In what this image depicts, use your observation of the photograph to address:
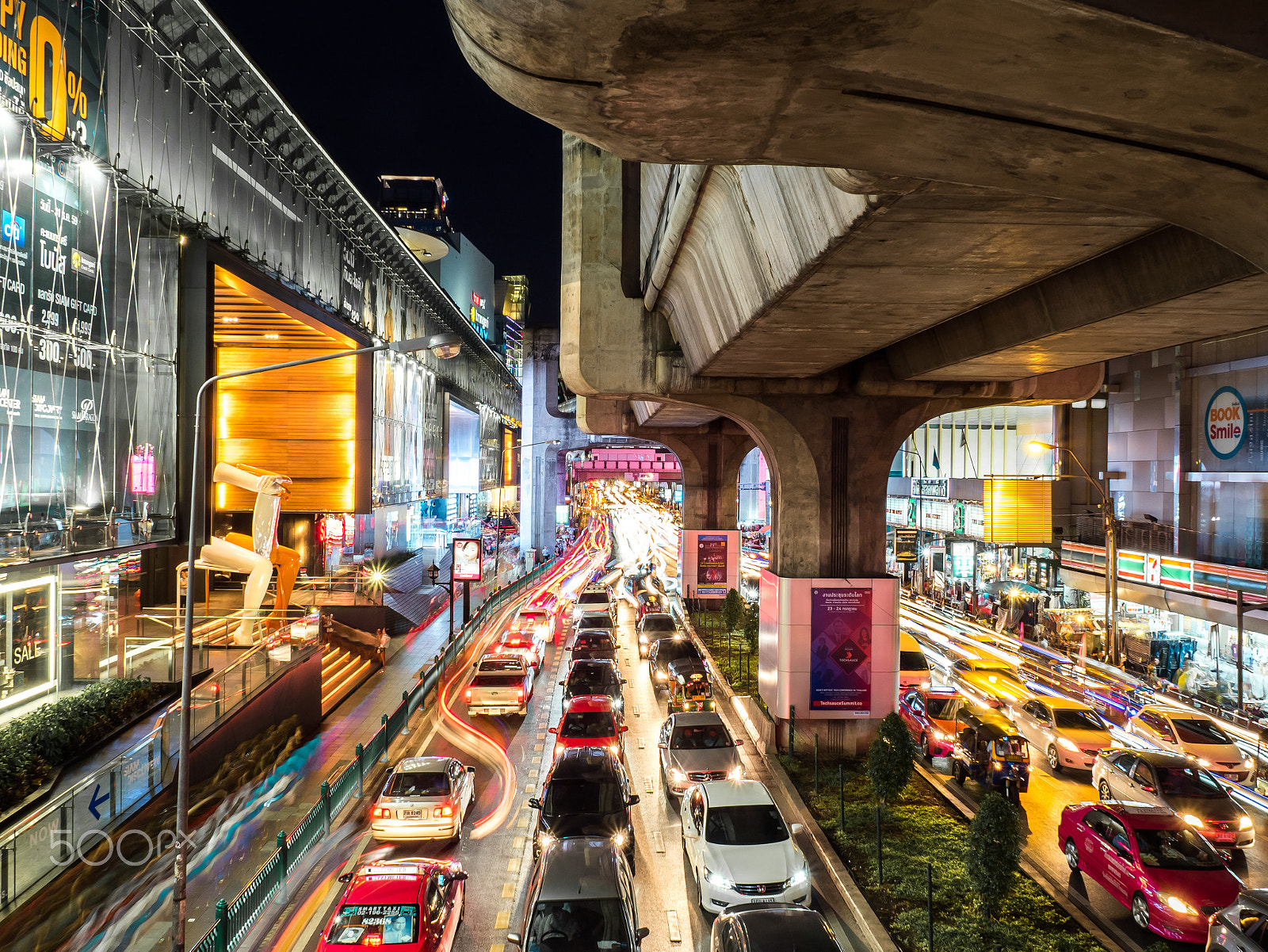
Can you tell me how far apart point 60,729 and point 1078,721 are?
20.7 m

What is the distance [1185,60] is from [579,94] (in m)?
2.21

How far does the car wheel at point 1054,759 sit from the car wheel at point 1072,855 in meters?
5.76

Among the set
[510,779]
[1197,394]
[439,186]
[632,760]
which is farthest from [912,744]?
[439,186]

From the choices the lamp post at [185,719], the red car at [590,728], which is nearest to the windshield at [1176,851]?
the red car at [590,728]

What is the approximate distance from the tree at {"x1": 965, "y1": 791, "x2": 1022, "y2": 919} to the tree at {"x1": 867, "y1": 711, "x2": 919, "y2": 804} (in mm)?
3785

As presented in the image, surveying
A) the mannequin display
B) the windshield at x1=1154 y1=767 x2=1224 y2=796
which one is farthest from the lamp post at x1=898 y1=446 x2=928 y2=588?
the mannequin display

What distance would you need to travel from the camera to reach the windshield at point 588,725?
17172mm

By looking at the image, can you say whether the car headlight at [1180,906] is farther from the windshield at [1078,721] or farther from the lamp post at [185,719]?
the lamp post at [185,719]

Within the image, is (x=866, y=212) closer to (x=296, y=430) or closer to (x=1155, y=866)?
(x=1155, y=866)

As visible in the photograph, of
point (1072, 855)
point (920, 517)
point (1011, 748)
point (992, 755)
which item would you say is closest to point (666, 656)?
point (992, 755)

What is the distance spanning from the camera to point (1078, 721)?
59.6 ft

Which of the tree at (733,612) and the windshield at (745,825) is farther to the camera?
the tree at (733,612)

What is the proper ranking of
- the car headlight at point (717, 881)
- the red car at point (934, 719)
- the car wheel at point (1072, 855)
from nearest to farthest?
the car headlight at point (717, 881)
the car wheel at point (1072, 855)
the red car at point (934, 719)

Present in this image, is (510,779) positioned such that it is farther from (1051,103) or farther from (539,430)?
(539,430)
